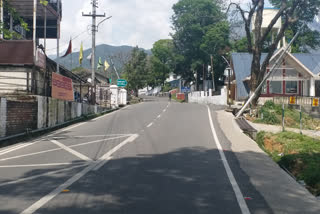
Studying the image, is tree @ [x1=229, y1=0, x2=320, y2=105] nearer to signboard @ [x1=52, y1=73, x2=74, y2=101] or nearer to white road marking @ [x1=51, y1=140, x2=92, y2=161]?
signboard @ [x1=52, y1=73, x2=74, y2=101]

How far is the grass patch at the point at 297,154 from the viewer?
9461 millimetres

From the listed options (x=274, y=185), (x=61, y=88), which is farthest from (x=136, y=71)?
(x=274, y=185)

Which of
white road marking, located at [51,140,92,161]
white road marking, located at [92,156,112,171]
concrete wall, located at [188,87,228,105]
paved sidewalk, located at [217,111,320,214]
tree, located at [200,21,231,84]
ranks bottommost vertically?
paved sidewalk, located at [217,111,320,214]

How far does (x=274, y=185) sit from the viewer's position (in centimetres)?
802

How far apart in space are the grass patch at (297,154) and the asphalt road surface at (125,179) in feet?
5.46

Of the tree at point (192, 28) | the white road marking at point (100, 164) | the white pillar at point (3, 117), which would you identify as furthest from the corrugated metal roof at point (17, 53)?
the tree at point (192, 28)

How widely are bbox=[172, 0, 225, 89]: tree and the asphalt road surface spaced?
4959 cm

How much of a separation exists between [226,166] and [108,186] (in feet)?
11.3

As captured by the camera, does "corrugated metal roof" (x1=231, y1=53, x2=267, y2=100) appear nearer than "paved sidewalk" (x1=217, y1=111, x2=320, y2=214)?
No

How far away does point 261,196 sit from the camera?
23.2ft

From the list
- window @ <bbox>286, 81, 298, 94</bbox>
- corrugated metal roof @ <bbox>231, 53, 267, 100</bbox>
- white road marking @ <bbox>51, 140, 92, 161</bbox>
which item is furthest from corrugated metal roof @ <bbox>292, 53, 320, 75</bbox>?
white road marking @ <bbox>51, 140, 92, 161</bbox>

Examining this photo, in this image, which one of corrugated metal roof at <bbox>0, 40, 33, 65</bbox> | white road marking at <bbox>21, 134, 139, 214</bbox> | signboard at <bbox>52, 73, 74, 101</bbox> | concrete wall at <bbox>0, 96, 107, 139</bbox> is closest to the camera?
white road marking at <bbox>21, 134, 139, 214</bbox>

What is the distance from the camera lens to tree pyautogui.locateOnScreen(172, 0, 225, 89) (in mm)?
61906

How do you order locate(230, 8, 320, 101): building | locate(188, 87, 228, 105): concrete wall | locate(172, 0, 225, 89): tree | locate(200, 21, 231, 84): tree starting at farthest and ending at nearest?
1. locate(172, 0, 225, 89): tree
2. locate(200, 21, 231, 84): tree
3. locate(188, 87, 228, 105): concrete wall
4. locate(230, 8, 320, 101): building
